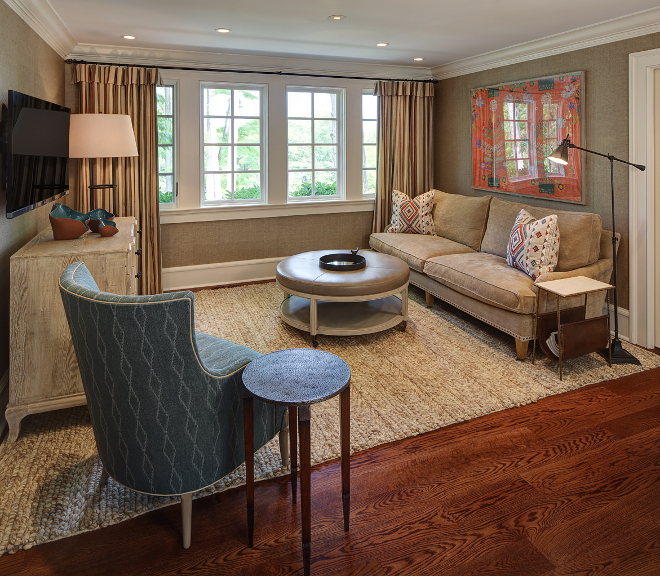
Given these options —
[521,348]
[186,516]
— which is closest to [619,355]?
[521,348]

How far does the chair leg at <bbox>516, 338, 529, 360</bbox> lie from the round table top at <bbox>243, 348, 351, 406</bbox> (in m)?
2.01

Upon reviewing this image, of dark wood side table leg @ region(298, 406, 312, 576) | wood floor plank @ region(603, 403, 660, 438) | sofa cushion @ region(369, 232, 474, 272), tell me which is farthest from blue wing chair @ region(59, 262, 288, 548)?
sofa cushion @ region(369, 232, 474, 272)

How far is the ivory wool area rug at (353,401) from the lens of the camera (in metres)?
2.06

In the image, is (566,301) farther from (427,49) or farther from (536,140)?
(427,49)

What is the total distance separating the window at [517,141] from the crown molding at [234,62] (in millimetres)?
1448

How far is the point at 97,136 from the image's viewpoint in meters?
3.88

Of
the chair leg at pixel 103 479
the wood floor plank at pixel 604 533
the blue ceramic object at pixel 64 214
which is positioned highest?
the blue ceramic object at pixel 64 214

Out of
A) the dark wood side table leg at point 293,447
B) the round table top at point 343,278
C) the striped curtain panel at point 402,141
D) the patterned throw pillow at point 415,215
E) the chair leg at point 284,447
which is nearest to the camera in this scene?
the dark wood side table leg at point 293,447

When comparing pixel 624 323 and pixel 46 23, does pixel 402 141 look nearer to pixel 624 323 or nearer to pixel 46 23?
pixel 624 323

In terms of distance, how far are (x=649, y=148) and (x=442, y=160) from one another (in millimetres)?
2669

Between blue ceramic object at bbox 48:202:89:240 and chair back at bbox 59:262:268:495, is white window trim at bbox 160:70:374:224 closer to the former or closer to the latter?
blue ceramic object at bbox 48:202:89:240

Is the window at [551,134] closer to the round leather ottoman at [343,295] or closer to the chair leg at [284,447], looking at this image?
the round leather ottoman at [343,295]

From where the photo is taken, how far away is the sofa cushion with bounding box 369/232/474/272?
184 inches

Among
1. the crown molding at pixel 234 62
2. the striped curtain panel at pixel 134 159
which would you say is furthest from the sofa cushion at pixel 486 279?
the striped curtain panel at pixel 134 159
